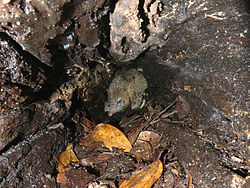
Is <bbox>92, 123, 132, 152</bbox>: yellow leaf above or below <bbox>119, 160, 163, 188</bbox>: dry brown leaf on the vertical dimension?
above

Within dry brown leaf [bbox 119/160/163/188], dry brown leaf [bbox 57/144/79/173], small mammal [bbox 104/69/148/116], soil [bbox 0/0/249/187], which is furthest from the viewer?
small mammal [bbox 104/69/148/116]

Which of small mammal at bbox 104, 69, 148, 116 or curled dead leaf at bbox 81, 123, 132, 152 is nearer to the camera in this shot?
curled dead leaf at bbox 81, 123, 132, 152

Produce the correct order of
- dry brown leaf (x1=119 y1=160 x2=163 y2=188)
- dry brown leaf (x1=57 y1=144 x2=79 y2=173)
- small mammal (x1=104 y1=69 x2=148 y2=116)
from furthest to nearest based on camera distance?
1. small mammal (x1=104 y1=69 x2=148 y2=116)
2. dry brown leaf (x1=57 y1=144 x2=79 y2=173)
3. dry brown leaf (x1=119 y1=160 x2=163 y2=188)

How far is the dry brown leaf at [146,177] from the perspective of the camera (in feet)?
4.49

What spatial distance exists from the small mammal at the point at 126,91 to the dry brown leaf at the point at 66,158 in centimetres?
51

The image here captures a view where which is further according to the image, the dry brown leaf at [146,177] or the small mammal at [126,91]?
the small mammal at [126,91]

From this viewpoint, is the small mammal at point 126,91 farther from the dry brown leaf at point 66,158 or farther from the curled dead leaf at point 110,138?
the dry brown leaf at point 66,158

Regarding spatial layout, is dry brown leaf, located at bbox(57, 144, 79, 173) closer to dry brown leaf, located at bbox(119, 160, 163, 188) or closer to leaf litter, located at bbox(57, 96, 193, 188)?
leaf litter, located at bbox(57, 96, 193, 188)

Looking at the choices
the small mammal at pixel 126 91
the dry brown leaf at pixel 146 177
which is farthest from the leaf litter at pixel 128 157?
the small mammal at pixel 126 91

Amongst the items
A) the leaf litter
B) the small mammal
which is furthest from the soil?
the small mammal

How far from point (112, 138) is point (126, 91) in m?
0.51

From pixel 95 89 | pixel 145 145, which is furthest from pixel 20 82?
pixel 145 145

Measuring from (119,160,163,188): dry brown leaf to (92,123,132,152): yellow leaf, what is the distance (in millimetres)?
244

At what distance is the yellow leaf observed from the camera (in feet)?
5.26
